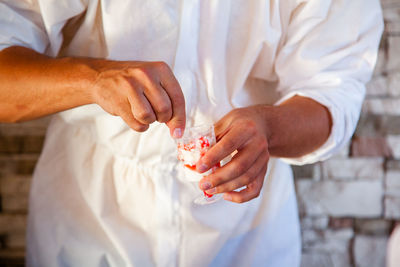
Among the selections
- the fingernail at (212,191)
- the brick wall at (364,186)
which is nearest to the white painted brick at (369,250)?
the brick wall at (364,186)

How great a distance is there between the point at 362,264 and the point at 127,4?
111cm

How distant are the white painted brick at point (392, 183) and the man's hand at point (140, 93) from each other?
0.85 m

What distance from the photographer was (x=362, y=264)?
1305 millimetres

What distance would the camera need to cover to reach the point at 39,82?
27.3 inches

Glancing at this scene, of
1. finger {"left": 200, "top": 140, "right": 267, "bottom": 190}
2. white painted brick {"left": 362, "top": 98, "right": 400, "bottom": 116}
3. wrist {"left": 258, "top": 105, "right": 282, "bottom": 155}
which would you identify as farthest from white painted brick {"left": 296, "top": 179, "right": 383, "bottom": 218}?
finger {"left": 200, "top": 140, "right": 267, "bottom": 190}

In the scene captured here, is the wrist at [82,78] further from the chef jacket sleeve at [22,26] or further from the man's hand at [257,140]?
the man's hand at [257,140]

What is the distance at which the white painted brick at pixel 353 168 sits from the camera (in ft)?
3.96

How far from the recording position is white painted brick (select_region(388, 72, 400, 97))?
44.4 inches

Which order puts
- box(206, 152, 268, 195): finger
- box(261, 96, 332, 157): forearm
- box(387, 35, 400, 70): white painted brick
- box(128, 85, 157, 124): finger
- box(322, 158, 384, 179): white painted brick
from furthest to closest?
box(322, 158, 384, 179): white painted brick → box(387, 35, 400, 70): white painted brick → box(261, 96, 332, 157): forearm → box(206, 152, 268, 195): finger → box(128, 85, 157, 124): finger

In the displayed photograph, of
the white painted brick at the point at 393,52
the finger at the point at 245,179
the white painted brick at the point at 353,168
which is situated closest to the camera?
the finger at the point at 245,179

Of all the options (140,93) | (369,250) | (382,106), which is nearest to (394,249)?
(369,250)

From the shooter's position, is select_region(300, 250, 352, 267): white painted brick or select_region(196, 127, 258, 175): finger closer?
select_region(196, 127, 258, 175): finger

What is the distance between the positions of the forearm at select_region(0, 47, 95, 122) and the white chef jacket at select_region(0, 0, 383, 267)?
0.05 m

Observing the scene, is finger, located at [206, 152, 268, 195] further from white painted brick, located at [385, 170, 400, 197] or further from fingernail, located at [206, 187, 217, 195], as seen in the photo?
white painted brick, located at [385, 170, 400, 197]
